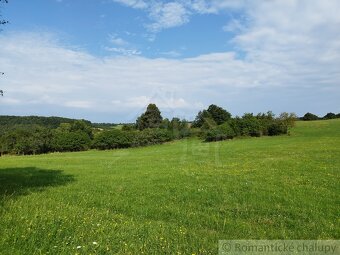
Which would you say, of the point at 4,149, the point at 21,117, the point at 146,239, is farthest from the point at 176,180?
the point at 21,117

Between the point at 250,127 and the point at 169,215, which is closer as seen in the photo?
the point at 169,215

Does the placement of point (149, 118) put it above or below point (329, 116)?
below

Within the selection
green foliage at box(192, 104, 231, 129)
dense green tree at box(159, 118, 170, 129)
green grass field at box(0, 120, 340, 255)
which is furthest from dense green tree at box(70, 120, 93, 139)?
green grass field at box(0, 120, 340, 255)

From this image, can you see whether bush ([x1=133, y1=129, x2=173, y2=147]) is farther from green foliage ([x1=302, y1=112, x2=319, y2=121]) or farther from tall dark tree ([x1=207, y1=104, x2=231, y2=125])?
green foliage ([x1=302, y1=112, x2=319, y2=121])

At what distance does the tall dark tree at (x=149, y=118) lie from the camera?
119944 mm

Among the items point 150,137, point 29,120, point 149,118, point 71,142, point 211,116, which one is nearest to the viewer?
point 150,137

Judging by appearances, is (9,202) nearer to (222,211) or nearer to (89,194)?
(89,194)

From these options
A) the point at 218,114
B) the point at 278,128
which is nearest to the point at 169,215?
the point at 278,128

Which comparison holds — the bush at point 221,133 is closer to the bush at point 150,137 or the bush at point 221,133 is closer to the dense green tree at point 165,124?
the bush at point 150,137

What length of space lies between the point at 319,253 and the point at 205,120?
341 feet

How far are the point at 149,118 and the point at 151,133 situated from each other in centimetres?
2109

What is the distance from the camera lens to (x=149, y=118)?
12156 centimetres

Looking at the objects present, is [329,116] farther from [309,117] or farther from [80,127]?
[80,127]

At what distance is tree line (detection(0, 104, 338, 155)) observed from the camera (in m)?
96.9
